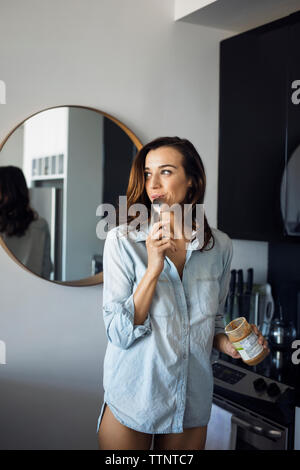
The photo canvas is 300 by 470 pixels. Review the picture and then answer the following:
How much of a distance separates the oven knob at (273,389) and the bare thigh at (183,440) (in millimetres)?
459

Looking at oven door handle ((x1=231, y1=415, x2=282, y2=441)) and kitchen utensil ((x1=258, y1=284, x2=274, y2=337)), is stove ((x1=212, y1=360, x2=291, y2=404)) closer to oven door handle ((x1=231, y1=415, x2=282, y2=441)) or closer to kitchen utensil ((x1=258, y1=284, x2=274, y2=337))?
oven door handle ((x1=231, y1=415, x2=282, y2=441))

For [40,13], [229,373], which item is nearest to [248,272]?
[229,373]

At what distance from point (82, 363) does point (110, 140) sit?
1.07 m

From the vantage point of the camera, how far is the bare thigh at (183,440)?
146cm

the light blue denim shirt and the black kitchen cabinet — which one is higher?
the black kitchen cabinet

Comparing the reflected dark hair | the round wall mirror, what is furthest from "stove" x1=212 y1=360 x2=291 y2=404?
the reflected dark hair

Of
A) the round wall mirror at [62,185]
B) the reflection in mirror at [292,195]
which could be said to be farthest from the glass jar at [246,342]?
the round wall mirror at [62,185]

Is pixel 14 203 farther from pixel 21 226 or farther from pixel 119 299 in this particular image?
pixel 119 299

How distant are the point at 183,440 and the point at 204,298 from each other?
17.5 inches

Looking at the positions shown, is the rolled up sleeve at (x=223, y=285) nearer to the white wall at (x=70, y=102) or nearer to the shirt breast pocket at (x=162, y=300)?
the shirt breast pocket at (x=162, y=300)

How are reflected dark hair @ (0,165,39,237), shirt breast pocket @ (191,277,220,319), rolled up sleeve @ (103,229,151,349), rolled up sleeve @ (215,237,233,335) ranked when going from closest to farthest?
rolled up sleeve @ (103,229,151,349), shirt breast pocket @ (191,277,220,319), rolled up sleeve @ (215,237,233,335), reflected dark hair @ (0,165,39,237)

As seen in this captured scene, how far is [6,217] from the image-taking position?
2.01 metres

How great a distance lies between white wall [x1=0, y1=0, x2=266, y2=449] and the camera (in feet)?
6.75

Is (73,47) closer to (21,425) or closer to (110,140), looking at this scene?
(110,140)
